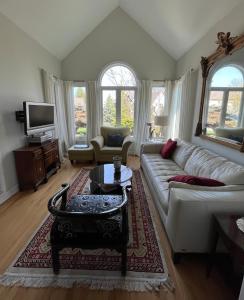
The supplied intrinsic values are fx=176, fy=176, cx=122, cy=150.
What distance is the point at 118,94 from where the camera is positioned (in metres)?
4.96

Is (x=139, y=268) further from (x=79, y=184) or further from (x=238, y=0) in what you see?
(x=238, y=0)

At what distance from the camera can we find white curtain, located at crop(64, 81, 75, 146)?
485 cm

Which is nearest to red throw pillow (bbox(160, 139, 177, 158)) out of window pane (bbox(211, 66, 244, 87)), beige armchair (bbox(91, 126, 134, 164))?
beige armchair (bbox(91, 126, 134, 164))

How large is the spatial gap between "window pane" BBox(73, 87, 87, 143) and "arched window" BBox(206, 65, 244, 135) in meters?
3.33

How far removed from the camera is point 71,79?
191 inches

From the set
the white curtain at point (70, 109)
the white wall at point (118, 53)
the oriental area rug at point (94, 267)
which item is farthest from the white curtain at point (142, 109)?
the oriental area rug at point (94, 267)

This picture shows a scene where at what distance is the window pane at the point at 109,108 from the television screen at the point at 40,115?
64.4 inches

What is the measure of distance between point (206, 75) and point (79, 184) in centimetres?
291

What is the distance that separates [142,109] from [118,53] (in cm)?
160

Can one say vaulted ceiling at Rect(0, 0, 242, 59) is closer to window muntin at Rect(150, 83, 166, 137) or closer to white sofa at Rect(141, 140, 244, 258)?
window muntin at Rect(150, 83, 166, 137)

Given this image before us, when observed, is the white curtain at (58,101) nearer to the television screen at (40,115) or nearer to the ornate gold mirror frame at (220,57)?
the television screen at (40,115)

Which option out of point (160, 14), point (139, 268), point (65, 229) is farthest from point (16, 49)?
point (139, 268)

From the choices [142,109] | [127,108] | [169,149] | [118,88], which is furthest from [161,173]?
[118,88]

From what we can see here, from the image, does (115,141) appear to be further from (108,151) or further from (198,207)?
(198,207)
